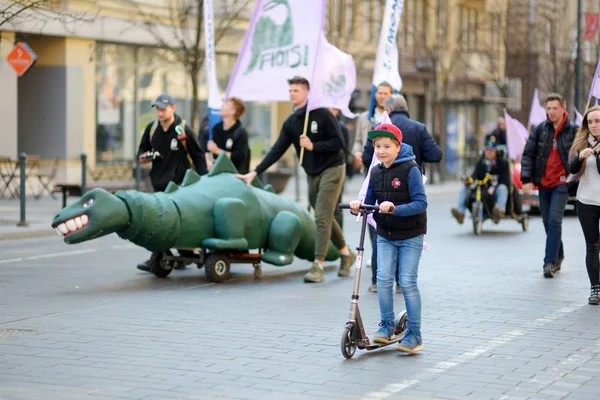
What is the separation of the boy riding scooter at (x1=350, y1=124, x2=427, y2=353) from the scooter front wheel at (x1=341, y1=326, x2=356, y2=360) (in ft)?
1.06

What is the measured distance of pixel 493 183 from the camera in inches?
800

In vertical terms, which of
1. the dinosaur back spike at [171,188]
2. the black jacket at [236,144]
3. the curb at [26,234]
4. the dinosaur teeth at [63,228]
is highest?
the black jacket at [236,144]

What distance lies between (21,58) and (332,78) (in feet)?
28.5

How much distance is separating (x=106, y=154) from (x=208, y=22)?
45.5ft

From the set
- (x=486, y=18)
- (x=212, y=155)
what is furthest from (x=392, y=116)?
(x=486, y=18)

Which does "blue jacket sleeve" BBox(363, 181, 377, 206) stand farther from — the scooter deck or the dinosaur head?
the dinosaur head

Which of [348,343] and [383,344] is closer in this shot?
[348,343]

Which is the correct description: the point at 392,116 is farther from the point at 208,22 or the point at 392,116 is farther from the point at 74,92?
the point at 74,92

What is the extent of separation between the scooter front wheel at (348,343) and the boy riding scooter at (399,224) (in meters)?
0.32

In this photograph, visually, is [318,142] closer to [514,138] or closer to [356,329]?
[356,329]

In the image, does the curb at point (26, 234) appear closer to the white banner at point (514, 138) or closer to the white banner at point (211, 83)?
the white banner at point (211, 83)

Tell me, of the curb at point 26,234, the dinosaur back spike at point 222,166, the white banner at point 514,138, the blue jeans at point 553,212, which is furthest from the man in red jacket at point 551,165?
the curb at point 26,234

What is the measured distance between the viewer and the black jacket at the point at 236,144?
14.4 meters

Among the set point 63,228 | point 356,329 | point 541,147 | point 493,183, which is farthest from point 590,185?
point 493,183
